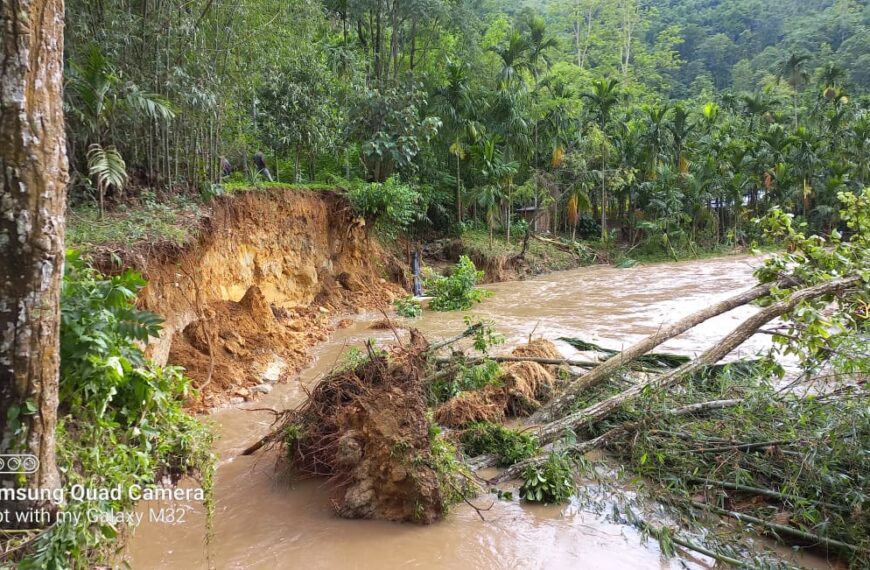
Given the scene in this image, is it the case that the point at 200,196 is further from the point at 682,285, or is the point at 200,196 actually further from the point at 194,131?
the point at 682,285

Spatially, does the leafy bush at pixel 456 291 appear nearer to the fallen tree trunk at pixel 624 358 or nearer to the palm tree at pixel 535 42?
the fallen tree trunk at pixel 624 358

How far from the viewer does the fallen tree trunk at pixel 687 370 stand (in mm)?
5488

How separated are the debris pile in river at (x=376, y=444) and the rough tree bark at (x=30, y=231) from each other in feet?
8.02

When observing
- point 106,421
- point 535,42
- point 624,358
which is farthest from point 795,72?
point 106,421

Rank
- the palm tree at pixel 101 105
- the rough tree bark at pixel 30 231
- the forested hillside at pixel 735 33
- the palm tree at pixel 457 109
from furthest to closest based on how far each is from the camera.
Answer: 1. the forested hillside at pixel 735 33
2. the palm tree at pixel 457 109
3. the palm tree at pixel 101 105
4. the rough tree bark at pixel 30 231

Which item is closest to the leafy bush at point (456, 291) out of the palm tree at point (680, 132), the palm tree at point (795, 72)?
the palm tree at point (680, 132)

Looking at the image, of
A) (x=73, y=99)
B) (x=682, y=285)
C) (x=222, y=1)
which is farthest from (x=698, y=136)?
(x=73, y=99)

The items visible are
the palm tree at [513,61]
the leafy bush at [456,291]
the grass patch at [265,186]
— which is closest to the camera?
the grass patch at [265,186]

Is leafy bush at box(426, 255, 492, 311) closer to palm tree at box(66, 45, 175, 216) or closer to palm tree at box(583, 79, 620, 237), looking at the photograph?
palm tree at box(66, 45, 175, 216)

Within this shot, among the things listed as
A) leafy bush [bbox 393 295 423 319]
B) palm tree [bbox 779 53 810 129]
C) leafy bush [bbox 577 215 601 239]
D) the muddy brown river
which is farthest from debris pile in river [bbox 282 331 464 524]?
palm tree [bbox 779 53 810 129]

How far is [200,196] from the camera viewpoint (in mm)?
10266

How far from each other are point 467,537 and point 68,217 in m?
6.77

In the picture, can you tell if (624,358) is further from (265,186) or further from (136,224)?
(265,186)

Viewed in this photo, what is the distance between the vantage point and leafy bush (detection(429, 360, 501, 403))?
6.92 meters
